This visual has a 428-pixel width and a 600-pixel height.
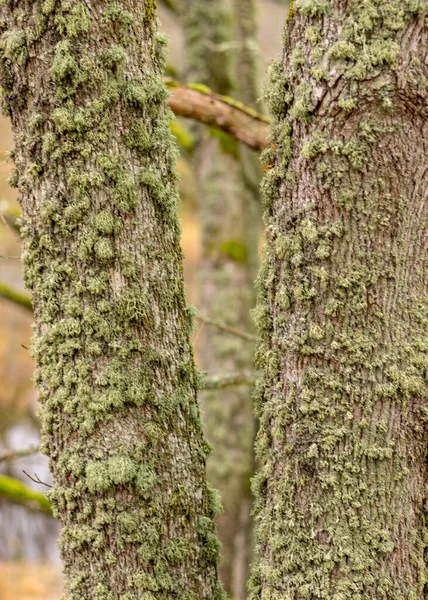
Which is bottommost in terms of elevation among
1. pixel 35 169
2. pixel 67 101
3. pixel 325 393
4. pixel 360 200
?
pixel 325 393

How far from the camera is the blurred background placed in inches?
234

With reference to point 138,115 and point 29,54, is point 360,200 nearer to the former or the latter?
point 138,115

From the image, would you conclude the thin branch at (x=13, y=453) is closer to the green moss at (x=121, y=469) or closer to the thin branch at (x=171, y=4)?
the green moss at (x=121, y=469)

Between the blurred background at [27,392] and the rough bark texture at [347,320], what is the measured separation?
8.62 feet

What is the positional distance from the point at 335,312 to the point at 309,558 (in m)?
0.62

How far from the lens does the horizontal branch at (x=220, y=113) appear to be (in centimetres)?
306

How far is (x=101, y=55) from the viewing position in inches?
59.6

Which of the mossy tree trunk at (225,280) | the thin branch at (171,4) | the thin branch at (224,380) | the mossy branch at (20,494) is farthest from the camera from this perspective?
the thin branch at (171,4)

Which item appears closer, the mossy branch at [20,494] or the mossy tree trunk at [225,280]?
the mossy branch at [20,494]

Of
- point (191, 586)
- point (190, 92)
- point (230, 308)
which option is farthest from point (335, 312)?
point (230, 308)

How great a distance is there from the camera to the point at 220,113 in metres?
3.17

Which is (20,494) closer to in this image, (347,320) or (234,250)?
(234,250)

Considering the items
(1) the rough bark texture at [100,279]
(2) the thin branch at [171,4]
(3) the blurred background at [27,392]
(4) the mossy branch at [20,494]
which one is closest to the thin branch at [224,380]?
(4) the mossy branch at [20,494]

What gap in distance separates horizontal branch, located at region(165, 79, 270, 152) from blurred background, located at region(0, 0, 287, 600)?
2.96ft
